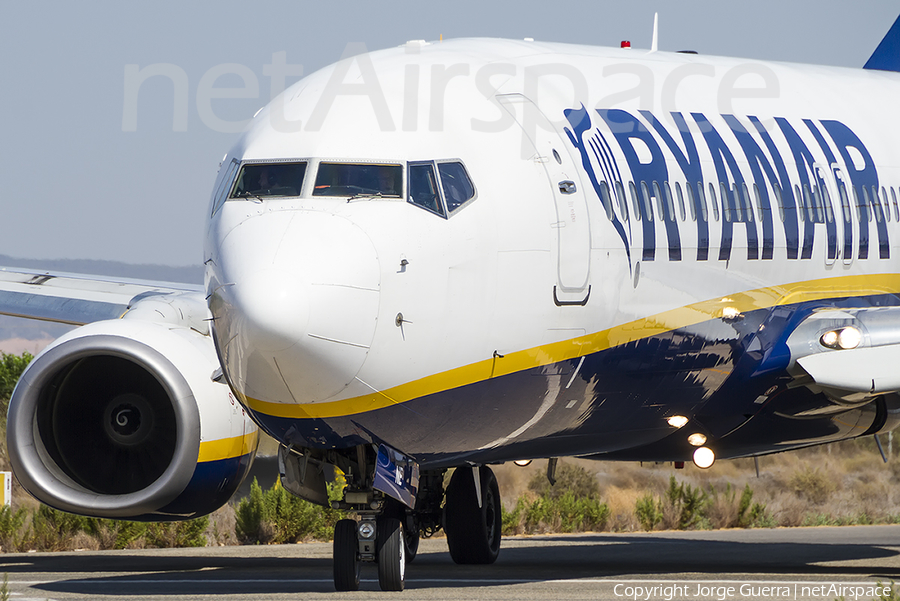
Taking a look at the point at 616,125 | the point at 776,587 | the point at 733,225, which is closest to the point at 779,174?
the point at 733,225

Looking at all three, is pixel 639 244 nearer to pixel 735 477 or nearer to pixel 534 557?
pixel 534 557

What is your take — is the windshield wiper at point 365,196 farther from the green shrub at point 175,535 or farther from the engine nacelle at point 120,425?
the green shrub at point 175,535

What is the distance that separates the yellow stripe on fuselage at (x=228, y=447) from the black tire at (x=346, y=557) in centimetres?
219

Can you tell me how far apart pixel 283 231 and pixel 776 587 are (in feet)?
17.0

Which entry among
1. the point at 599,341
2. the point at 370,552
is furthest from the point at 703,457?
the point at 370,552

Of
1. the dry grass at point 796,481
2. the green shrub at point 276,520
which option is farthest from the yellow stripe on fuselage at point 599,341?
the dry grass at point 796,481

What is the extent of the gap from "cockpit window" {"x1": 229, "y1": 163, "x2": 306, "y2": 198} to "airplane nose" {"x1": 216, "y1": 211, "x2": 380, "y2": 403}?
0.35 metres

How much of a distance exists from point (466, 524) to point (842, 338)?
466 cm

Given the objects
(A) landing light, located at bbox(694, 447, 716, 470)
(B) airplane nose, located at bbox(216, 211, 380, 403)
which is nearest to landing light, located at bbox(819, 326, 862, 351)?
(A) landing light, located at bbox(694, 447, 716, 470)

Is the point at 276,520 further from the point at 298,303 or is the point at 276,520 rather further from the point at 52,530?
the point at 298,303

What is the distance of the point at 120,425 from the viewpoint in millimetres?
13930

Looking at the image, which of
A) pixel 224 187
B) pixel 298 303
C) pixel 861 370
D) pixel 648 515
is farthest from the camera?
pixel 648 515

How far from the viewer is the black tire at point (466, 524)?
15.9m

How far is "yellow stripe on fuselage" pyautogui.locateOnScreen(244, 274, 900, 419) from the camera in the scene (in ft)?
33.2
